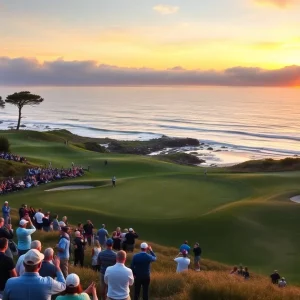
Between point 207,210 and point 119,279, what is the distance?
20.3m

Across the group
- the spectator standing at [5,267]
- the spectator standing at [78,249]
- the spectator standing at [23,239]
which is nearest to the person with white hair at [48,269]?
the spectator standing at [5,267]

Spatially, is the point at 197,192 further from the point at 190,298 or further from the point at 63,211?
the point at 190,298

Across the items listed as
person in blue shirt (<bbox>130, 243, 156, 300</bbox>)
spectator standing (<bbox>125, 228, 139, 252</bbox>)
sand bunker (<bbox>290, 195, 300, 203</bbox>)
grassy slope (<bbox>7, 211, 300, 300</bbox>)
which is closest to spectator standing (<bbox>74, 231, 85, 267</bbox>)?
grassy slope (<bbox>7, 211, 300, 300</bbox>)

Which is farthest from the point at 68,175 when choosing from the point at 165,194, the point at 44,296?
the point at 44,296

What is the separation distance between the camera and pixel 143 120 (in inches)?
6594

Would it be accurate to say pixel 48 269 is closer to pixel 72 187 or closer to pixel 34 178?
pixel 72 187

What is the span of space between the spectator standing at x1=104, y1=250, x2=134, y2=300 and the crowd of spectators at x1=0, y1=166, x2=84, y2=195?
26.5 meters

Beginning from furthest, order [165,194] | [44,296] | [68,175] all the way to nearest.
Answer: [68,175], [165,194], [44,296]

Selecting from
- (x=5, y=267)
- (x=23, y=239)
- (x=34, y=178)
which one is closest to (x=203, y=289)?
(x=5, y=267)

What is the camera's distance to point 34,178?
1431 inches

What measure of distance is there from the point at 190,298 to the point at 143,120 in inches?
6230

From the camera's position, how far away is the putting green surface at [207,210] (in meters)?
22.5

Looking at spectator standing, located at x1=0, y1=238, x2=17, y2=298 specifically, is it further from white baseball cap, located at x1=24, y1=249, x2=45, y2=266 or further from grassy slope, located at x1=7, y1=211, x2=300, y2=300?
grassy slope, located at x1=7, y1=211, x2=300, y2=300

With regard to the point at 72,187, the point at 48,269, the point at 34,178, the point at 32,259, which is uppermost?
the point at 32,259
